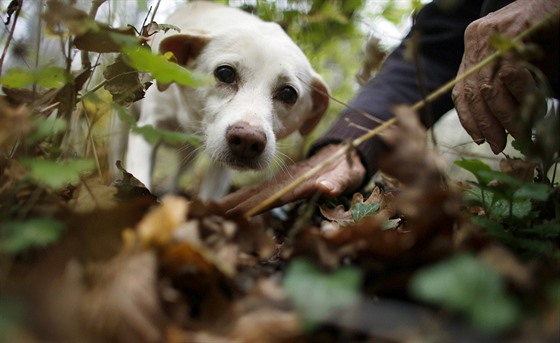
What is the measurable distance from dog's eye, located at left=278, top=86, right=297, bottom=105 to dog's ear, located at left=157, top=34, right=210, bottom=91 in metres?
→ 0.46

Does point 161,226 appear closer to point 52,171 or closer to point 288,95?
point 52,171

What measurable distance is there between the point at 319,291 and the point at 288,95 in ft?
6.19

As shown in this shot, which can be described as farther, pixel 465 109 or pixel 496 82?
pixel 465 109

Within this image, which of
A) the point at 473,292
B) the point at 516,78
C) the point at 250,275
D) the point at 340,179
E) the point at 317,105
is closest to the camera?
the point at 473,292

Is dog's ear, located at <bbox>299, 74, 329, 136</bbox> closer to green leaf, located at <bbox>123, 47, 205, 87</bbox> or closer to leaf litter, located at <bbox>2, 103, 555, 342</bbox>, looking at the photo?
green leaf, located at <bbox>123, 47, 205, 87</bbox>

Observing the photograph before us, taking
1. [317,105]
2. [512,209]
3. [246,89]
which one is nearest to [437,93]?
[512,209]

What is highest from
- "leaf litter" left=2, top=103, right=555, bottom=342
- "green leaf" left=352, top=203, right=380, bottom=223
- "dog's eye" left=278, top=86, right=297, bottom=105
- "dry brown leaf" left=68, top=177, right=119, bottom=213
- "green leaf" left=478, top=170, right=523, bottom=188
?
"leaf litter" left=2, top=103, right=555, bottom=342

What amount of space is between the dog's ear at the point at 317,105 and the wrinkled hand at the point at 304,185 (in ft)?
1.57

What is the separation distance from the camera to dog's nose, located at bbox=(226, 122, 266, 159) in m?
2.04

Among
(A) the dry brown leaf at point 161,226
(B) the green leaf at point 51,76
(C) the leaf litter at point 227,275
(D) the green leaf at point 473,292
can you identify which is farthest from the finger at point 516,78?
(B) the green leaf at point 51,76

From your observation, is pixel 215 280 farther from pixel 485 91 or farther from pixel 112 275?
pixel 485 91

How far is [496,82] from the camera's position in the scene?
1499 millimetres

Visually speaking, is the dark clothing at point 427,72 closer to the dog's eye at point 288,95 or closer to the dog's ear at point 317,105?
the dog's ear at point 317,105

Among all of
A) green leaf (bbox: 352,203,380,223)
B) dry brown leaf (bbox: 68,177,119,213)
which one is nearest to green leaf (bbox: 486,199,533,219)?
green leaf (bbox: 352,203,380,223)
